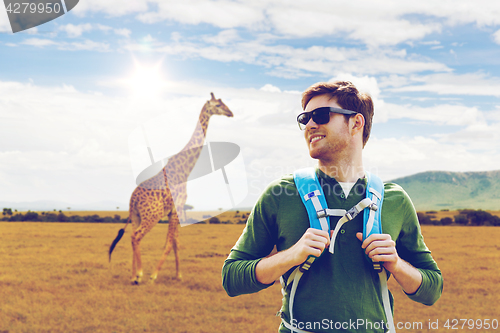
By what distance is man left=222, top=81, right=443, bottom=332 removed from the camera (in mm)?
1948

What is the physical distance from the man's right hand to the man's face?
0.50 m

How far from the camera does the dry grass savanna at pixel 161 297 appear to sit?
743 cm

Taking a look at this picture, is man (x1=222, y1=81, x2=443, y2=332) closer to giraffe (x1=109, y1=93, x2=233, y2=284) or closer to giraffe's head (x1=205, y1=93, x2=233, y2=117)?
giraffe (x1=109, y1=93, x2=233, y2=284)

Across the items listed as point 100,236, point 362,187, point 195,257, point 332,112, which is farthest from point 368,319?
point 100,236

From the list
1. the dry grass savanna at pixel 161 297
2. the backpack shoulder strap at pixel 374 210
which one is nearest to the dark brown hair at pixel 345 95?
the backpack shoulder strap at pixel 374 210

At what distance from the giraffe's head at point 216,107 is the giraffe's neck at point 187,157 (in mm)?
443

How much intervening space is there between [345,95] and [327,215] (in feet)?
2.42

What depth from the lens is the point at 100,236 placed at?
2175 cm

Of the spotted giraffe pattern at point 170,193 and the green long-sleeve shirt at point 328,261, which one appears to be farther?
the spotted giraffe pattern at point 170,193

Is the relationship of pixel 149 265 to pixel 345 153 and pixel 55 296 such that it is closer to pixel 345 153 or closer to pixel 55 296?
pixel 55 296

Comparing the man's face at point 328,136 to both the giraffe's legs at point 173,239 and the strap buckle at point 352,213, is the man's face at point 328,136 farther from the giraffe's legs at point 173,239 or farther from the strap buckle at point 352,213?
the giraffe's legs at point 173,239

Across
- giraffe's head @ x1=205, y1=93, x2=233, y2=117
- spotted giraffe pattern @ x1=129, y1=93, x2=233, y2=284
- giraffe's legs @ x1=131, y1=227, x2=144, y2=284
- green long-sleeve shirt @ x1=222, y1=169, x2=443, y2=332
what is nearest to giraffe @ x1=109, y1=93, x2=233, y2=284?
spotted giraffe pattern @ x1=129, y1=93, x2=233, y2=284

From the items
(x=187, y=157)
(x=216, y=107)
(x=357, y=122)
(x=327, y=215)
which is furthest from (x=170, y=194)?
(x=327, y=215)

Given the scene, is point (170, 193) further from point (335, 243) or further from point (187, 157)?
point (335, 243)
